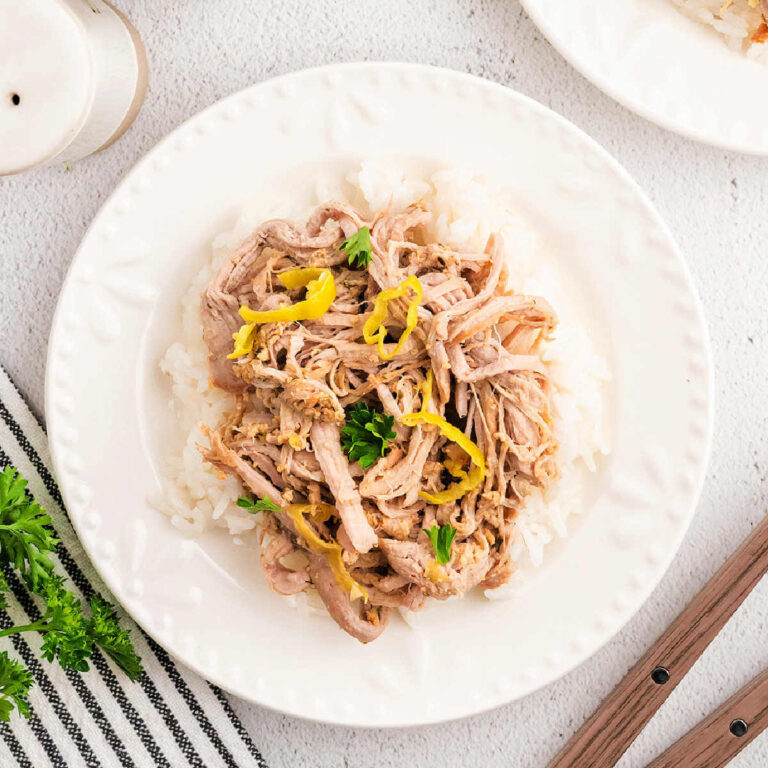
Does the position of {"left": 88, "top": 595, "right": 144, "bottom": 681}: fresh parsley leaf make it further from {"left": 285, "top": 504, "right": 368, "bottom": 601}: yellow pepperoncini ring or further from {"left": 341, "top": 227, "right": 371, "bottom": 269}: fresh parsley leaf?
{"left": 341, "top": 227, "right": 371, "bottom": 269}: fresh parsley leaf

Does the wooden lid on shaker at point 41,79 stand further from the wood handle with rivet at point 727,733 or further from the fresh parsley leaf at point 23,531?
the wood handle with rivet at point 727,733

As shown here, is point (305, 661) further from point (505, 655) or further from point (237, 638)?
point (505, 655)

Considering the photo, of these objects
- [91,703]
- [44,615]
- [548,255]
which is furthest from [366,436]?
[91,703]

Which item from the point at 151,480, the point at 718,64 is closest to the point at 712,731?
the point at 151,480

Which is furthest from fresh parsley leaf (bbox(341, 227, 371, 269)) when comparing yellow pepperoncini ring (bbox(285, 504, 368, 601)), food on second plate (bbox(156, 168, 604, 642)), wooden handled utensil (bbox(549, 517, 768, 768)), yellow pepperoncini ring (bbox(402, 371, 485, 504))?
wooden handled utensil (bbox(549, 517, 768, 768))

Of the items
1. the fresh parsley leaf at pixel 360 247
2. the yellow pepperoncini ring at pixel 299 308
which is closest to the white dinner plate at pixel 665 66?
the fresh parsley leaf at pixel 360 247

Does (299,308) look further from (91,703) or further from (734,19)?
(734,19)
